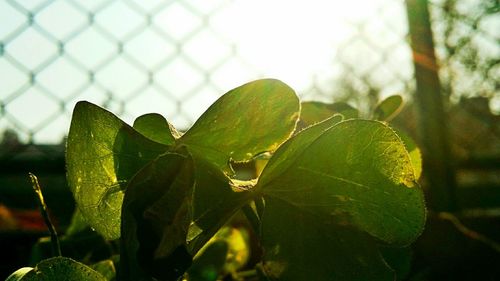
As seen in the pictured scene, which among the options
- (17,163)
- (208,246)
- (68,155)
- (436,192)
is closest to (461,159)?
(436,192)

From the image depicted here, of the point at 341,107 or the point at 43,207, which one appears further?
the point at 341,107

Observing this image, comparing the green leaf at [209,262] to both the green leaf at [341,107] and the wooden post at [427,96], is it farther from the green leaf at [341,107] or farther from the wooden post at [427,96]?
the wooden post at [427,96]

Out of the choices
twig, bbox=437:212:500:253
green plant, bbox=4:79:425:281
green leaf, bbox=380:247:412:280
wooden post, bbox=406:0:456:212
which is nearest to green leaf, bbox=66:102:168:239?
green plant, bbox=4:79:425:281

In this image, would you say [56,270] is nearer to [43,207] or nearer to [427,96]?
[43,207]

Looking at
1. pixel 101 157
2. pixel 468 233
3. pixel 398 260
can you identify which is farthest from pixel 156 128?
pixel 468 233

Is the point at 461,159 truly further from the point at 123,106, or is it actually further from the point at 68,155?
the point at 68,155

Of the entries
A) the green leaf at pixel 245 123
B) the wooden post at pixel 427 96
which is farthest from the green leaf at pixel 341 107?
the wooden post at pixel 427 96
